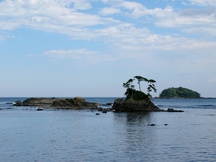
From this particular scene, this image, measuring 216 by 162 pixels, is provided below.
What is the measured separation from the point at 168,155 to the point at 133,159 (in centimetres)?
503

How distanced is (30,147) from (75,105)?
120m

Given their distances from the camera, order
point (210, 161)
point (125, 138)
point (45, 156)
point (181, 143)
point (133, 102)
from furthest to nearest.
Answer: point (133, 102) → point (125, 138) → point (181, 143) → point (45, 156) → point (210, 161)

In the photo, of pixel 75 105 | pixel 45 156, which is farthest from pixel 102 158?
pixel 75 105

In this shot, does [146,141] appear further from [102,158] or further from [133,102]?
[133,102]

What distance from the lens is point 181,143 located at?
5253cm

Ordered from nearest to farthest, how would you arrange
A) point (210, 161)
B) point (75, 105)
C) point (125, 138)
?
point (210, 161), point (125, 138), point (75, 105)

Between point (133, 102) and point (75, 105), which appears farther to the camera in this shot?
point (75, 105)

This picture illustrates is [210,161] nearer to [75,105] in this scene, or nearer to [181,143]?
[181,143]

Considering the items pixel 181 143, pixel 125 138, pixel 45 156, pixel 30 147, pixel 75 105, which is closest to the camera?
pixel 45 156

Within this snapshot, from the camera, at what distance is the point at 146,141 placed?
54500 mm

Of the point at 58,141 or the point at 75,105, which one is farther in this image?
the point at 75,105

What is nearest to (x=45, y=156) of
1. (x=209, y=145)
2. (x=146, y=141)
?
(x=146, y=141)

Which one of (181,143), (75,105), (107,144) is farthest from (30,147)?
(75,105)

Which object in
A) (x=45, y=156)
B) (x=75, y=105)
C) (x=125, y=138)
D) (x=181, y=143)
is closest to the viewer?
(x=45, y=156)
